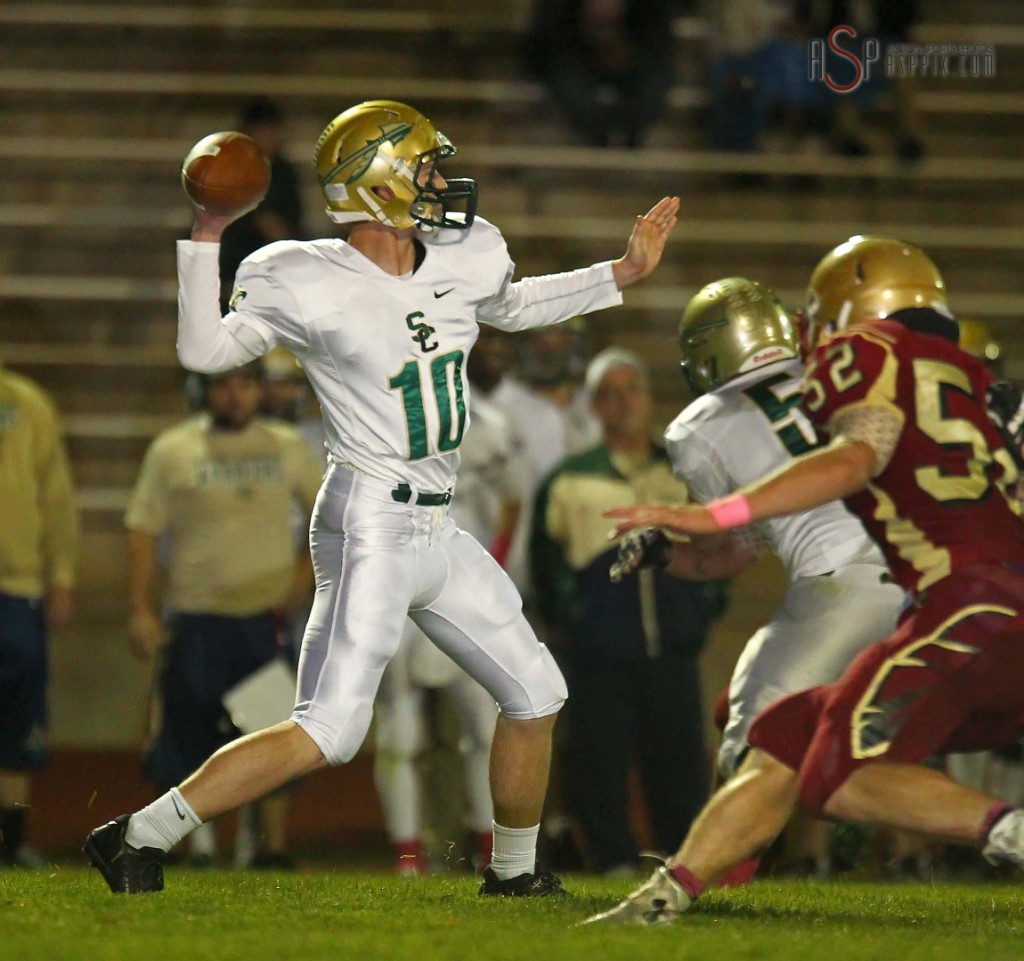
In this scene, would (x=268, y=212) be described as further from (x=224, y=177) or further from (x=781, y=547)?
(x=224, y=177)

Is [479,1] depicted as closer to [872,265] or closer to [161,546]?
[161,546]

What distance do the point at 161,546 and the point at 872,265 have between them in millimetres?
3501

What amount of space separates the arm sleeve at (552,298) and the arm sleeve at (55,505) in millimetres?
2849

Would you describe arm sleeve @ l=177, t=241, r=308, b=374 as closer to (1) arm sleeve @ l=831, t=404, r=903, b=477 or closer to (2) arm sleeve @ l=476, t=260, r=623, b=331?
(2) arm sleeve @ l=476, t=260, r=623, b=331

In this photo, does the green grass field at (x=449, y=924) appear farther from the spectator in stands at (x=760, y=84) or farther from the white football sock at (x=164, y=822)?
the spectator in stands at (x=760, y=84)

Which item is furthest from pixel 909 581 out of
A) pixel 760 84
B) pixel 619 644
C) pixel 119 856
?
pixel 760 84

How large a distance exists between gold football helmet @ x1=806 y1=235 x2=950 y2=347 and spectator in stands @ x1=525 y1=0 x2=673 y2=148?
619 cm

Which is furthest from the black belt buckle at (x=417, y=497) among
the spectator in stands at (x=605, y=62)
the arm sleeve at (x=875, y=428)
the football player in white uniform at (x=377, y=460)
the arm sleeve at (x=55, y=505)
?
the spectator in stands at (x=605, y=62)

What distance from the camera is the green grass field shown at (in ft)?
11.5

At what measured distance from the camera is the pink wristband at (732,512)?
365cm

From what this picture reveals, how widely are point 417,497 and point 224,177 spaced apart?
2.69 ft

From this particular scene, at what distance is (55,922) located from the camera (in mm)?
3842

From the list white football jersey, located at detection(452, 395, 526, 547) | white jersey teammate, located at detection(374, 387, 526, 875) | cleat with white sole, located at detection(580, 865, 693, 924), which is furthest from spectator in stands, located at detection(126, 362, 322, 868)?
cleat with white sole, located at detection(580, 865, 693, 924)

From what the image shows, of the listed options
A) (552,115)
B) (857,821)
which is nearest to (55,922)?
(857,821)
